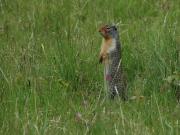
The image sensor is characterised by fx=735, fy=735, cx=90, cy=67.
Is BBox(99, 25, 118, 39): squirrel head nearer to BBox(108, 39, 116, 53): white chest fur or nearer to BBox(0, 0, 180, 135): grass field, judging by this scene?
BBox(108, 39, 116, 53): white chest fur

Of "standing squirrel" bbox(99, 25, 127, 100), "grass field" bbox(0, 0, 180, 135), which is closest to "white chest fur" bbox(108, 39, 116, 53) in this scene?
"standing squirrel" bbox(99, 25, 127, 100)

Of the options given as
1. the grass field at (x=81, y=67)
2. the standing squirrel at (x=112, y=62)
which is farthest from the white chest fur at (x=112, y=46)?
the grass field at (x=81, y=67)

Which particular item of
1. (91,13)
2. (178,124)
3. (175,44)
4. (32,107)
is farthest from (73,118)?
(91,13)

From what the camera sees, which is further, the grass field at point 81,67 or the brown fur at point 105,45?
the brown fur at point 105,45

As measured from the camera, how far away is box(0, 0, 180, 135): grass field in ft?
15.7

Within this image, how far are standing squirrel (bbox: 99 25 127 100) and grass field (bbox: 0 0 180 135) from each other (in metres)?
0.11

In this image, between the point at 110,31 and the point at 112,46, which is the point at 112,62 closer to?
the point at 112,46

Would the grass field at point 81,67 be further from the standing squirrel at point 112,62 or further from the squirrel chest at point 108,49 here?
the squirrel chest at point 108,49

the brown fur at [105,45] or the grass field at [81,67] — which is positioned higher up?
the brown fur at [105,45]

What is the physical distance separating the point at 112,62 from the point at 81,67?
52 cm

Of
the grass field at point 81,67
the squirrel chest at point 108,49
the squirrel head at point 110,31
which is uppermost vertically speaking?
the squirrel head at point 110,31

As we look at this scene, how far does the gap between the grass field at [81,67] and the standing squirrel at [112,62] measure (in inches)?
4.5

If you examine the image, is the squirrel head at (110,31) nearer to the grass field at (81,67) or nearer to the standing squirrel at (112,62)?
the standing squirrel at (112,62)

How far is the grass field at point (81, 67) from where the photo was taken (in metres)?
4.79
